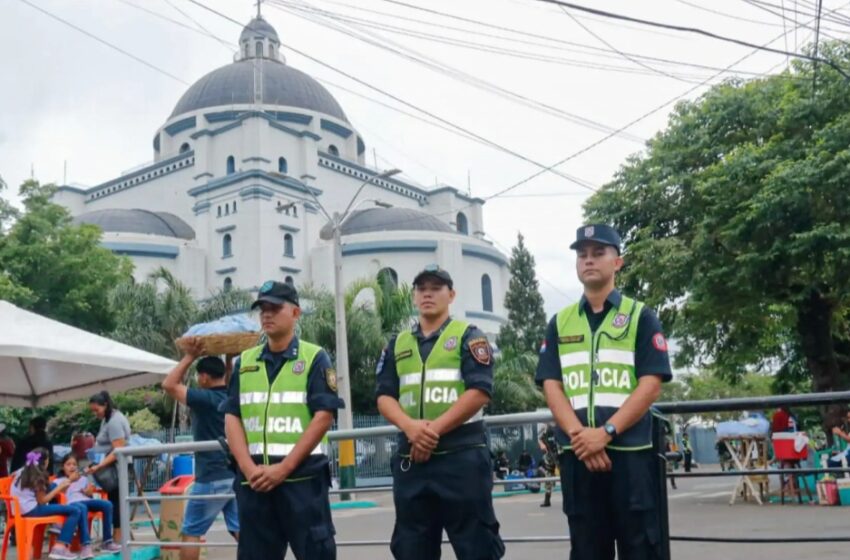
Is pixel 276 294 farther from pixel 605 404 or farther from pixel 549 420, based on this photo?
pixel 605 404

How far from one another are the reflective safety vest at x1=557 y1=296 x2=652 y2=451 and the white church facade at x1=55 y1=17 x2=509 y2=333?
42.8m

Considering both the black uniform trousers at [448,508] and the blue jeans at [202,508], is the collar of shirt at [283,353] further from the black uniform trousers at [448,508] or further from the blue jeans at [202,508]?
the blue jeans at [202,508]

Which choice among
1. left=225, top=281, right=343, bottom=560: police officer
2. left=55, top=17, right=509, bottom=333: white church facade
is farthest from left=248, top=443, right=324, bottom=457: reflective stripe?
left=55, top=17, right=509, bottom=333: white church facade

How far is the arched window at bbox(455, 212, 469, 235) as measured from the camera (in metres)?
63.5

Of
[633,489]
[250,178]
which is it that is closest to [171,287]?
[250,178]

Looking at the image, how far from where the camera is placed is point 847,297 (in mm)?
16906

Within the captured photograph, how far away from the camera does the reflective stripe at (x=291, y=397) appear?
4621 millimetres

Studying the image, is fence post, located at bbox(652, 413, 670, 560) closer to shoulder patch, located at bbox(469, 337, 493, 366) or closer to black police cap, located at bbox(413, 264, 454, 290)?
shoulder patch, located at bbox(469, 337, 493, 366)

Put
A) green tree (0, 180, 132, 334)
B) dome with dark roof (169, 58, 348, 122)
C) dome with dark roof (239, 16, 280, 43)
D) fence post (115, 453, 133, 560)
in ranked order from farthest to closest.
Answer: dome with dark roof (239, 16, 280, 43)
dome with dark roof (169, 58, 348, 122)
green tree (0, 180, 132, 334)
fence post (115, 453, 133, 560)

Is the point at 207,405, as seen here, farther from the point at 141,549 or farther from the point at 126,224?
the point at 126,224

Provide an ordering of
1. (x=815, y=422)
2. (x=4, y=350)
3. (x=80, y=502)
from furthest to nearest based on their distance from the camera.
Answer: (x=815, y=422), (x=80, y=502), (x=4, y=350)

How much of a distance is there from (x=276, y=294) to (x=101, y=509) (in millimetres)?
5579

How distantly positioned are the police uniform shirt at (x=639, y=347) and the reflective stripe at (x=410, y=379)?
2.01 feet

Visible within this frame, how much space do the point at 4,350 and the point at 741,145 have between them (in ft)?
47.5
